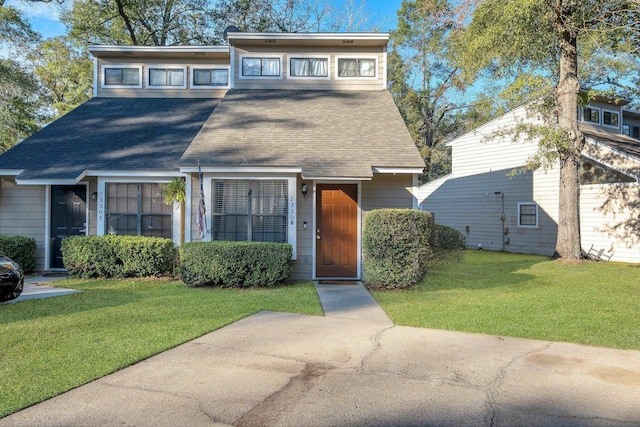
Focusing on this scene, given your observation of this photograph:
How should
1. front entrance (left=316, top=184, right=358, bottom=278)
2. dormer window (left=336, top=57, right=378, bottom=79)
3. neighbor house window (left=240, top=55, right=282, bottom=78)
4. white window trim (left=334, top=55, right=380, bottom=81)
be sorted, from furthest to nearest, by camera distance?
neighbor house window (left=240, top=55, right=282, bottom=78) → dormer window (left=336, top=57, right=378, bottom=79) → white window trim (left=334, top=55, right=380, bottom=81) → front entrance (left=316, top=184, right=358, bottom=278)

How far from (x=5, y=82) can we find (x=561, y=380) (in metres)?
20.6

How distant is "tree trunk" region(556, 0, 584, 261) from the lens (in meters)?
12.3

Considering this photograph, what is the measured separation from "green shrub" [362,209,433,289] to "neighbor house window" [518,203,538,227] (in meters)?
10.1

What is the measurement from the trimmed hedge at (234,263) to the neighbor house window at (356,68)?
681cm

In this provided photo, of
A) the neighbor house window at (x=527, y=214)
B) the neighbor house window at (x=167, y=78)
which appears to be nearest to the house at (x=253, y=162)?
the neighbor house window at (x=167, y=78)

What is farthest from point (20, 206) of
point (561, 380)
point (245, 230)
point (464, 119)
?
point (464, 119)

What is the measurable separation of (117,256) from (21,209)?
3347 mm

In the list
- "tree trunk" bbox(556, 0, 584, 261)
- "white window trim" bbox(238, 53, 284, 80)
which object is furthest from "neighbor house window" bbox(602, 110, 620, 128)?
"white window trim" bbox(238, 53, 284, 80)

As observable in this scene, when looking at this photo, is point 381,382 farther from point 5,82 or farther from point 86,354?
point 5,82

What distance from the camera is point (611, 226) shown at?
13820mm

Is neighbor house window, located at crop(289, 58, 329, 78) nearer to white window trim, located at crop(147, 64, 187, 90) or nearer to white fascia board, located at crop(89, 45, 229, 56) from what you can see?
white fascia board, located at crop(89, 45, 229, 56)

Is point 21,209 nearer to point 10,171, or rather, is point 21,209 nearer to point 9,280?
point 10,171

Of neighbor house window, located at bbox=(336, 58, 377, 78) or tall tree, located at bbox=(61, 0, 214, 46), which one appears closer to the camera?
neighbor house window, located at bbox=(336, 58, 377, 78)

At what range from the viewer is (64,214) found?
10.1 metres
